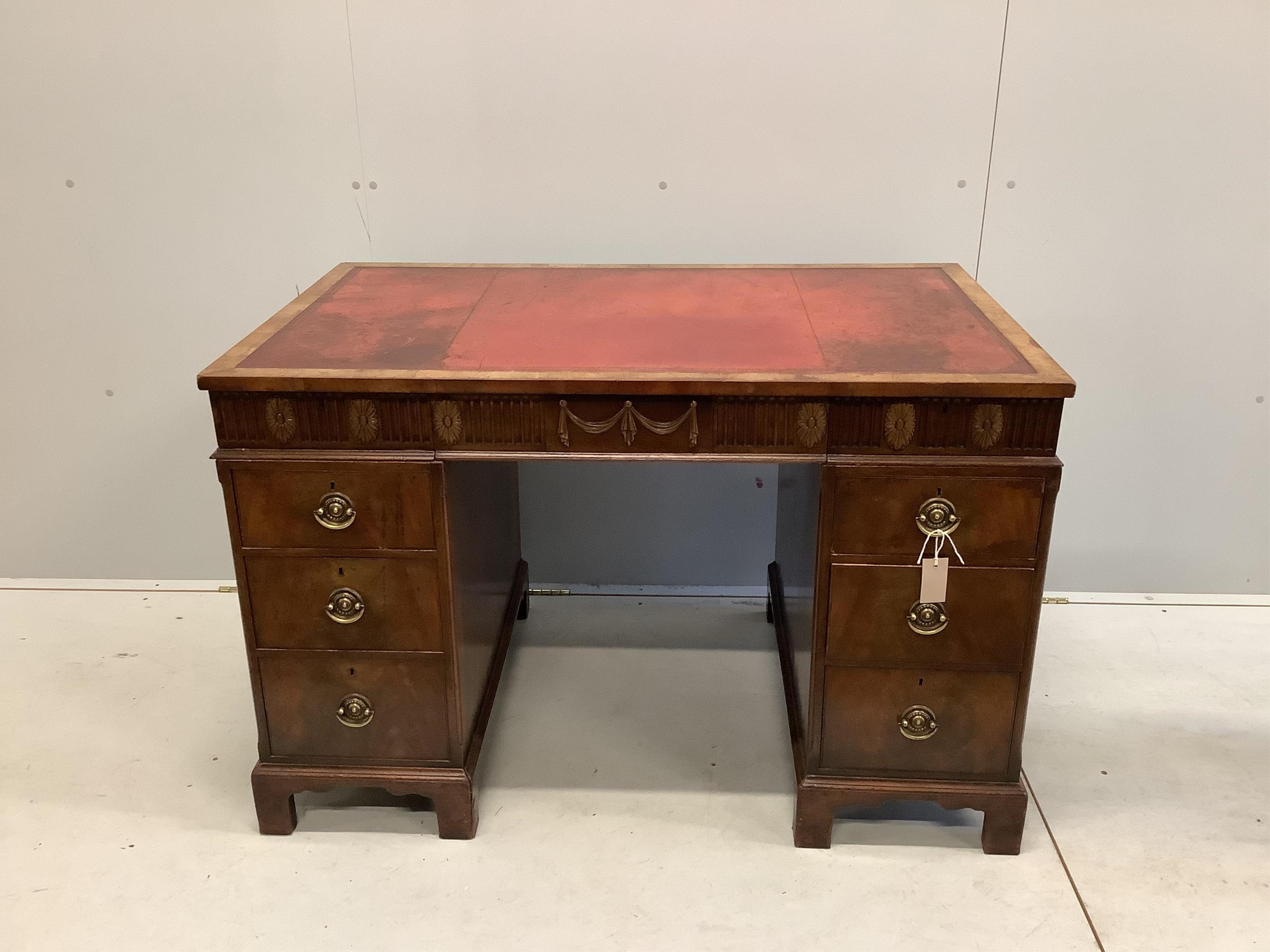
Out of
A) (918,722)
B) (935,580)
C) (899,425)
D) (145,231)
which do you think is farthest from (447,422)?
(145,231)

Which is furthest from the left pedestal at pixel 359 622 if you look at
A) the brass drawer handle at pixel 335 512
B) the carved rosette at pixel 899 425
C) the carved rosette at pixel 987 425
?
the carved rosette at pixel 987 425

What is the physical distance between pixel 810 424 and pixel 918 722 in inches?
22.0

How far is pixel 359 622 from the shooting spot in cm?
178

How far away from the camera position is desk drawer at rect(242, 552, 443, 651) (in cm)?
175

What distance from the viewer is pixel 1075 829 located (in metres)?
1.92

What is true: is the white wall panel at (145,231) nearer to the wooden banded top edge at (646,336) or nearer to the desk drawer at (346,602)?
the wooden banded top edge at (646,336)

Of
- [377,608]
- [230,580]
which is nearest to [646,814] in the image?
[377,608]

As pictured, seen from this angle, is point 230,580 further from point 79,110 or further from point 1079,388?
point 1079,388

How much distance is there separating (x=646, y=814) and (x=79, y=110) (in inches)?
75.9

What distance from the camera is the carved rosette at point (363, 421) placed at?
165 centimetres

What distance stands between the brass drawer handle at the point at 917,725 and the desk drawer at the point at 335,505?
0.83 metres

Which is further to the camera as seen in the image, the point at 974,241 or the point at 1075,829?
the point at 974,241

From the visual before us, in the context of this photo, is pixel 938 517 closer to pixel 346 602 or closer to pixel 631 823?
pixel 631 823

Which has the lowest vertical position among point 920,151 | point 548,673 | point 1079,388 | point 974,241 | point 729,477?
point 548,673
